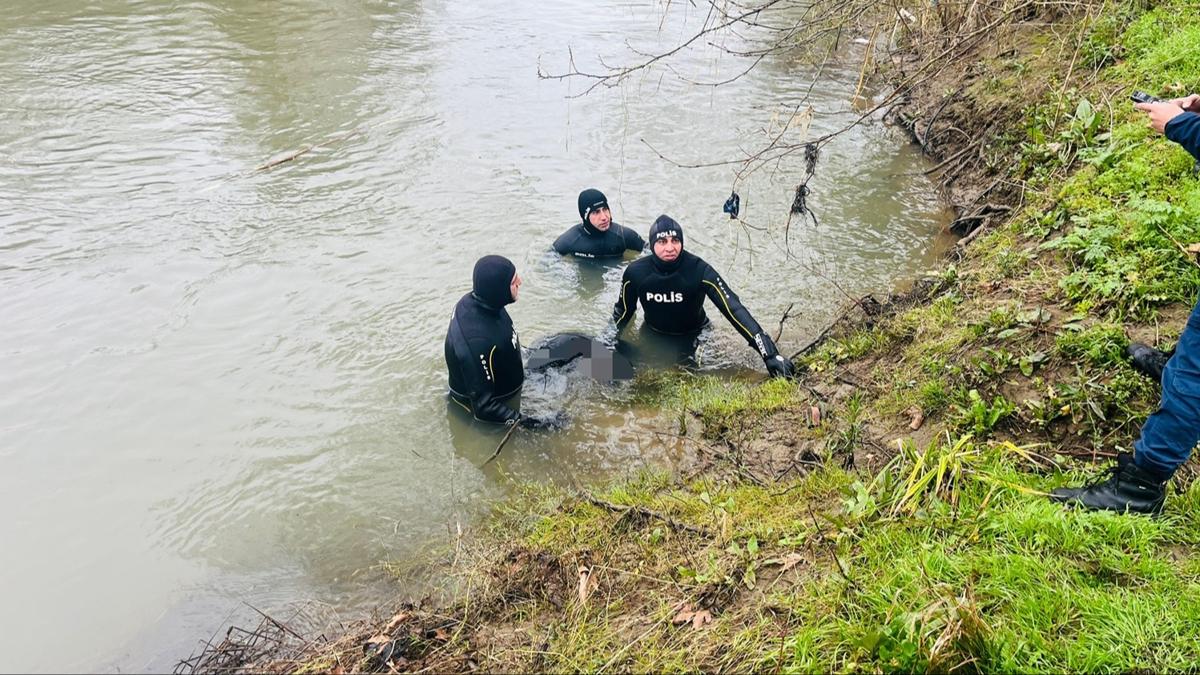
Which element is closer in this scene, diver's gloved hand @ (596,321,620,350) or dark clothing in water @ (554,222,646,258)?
diver's gloved hand @ (596,321,620,350)

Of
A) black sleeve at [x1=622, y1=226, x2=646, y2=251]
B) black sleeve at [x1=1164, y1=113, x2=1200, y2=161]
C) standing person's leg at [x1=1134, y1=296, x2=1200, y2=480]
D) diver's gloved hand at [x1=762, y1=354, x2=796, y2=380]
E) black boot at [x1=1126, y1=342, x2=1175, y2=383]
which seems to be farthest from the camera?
black sleeve at [x1=622, y1=226, x2=646, y2=251]

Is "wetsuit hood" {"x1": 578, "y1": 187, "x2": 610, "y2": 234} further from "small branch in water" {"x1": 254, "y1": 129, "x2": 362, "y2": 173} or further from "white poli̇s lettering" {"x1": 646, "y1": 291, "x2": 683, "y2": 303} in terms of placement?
"small branch in water" {"x1": 254, "y1": 129, "x2": 362, "y2": 173}

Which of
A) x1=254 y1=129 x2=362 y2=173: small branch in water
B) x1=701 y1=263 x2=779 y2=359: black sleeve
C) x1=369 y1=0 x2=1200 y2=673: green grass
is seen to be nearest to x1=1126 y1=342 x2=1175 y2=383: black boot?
x1=369 y1=0 x2=1200 y2=673: green grass

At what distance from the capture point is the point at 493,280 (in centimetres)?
608

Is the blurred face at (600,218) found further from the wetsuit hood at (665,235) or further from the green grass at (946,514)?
the green grass at (946,514)

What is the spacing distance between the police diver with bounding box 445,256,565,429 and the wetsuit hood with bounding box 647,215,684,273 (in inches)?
56.4

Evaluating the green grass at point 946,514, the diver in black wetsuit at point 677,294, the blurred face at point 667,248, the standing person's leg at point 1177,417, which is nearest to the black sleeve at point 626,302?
the diver in black wetsuit at point 677,294

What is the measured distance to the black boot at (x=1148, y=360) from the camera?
4.25m

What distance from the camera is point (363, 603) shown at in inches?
181

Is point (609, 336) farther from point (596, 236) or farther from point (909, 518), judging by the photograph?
point (909, 518)

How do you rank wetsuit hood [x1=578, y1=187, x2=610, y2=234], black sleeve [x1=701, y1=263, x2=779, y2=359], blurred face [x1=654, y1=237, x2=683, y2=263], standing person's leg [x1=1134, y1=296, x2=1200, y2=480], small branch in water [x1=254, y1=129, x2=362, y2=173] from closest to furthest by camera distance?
standing person's leg [x1=1134, y1=296, x2=1200, y2=480], black sleeve [x1=701, y1=263, x2=779, y2=359], blurred face [x1=654, y1=237, x2=683, y2=263], wetsuit hood [x1=578, y1=187, x2=610, y2=234], small branch in water [x1=254, y1=129, x2=362, y2=173]

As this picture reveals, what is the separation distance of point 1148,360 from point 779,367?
2.65 m

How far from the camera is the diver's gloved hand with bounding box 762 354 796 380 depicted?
6.39 meters

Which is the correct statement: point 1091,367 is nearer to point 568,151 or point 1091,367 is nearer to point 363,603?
point 363,603
